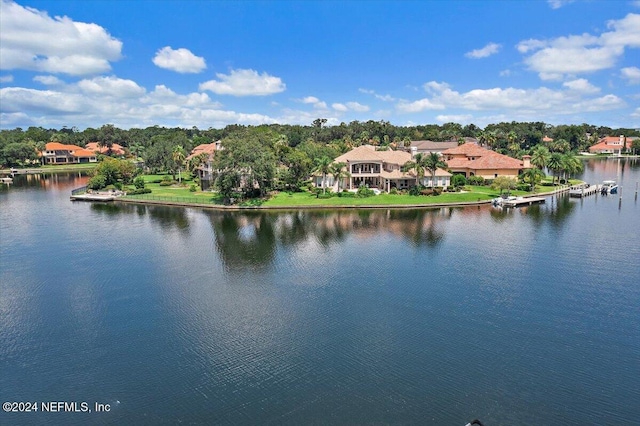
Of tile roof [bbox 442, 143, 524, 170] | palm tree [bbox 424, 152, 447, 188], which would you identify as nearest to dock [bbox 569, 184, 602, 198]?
tile roof [bbox 442, 143, 524, 170]

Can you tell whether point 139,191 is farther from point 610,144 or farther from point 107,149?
point 610,144

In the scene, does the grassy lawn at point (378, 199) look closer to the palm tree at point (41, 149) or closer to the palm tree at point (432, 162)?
the palm tree at point (432, 162)

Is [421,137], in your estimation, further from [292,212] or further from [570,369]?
[570,369]

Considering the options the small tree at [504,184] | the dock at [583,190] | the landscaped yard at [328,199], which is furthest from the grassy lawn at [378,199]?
the dock at [583,190]

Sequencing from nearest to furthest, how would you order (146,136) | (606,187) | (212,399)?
(212,399) → (606,187) → (146,136)

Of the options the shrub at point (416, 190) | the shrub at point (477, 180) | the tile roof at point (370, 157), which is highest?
the tile roof at point (370, 157)

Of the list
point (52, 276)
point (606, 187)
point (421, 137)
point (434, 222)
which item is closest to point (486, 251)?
point (434, 222)

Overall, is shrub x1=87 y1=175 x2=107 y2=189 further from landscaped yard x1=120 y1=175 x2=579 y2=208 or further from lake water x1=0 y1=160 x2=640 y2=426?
lake water x1=0 y1=160 x2=640 y2=426
